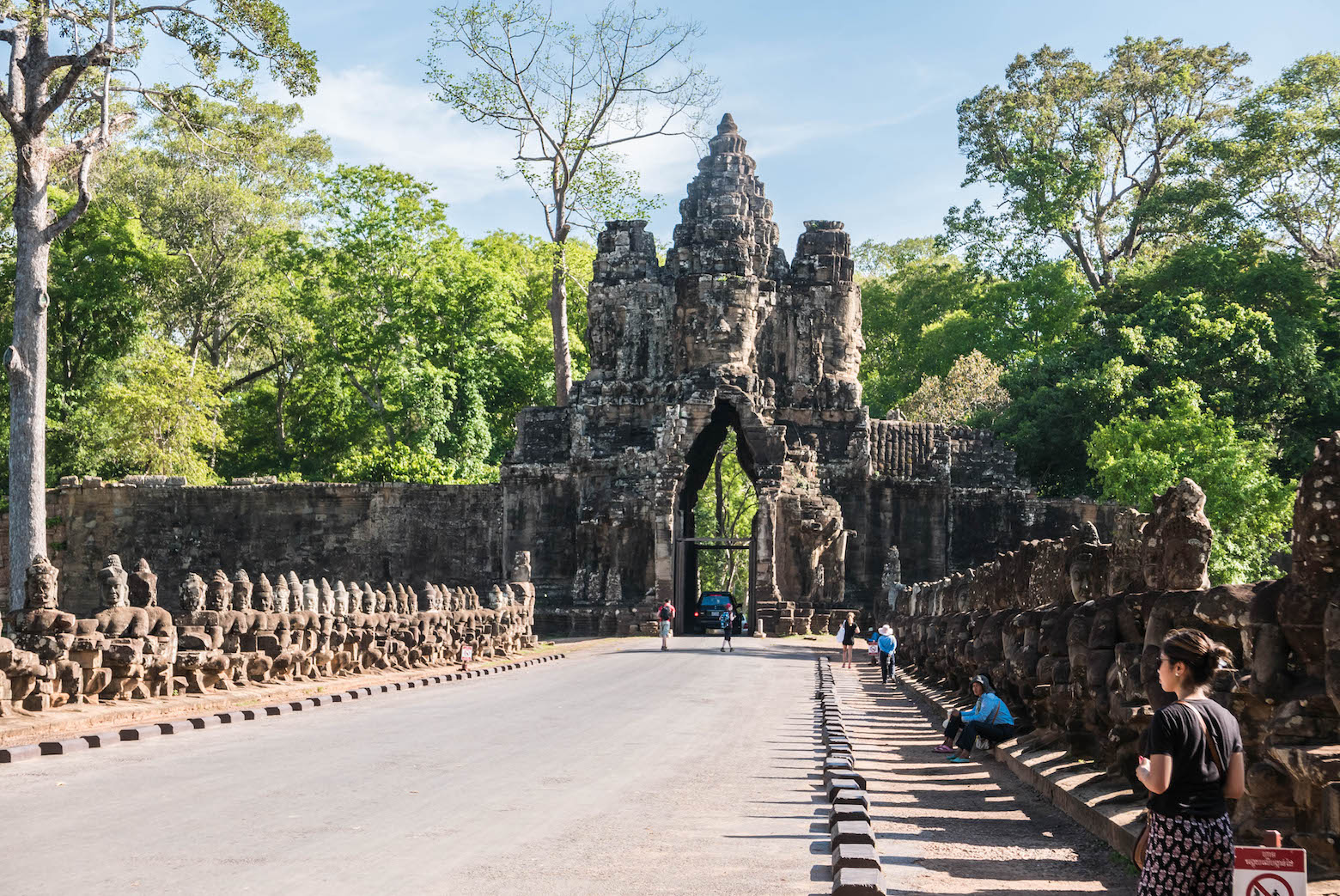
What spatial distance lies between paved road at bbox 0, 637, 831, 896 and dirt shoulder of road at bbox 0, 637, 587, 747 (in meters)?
0.80

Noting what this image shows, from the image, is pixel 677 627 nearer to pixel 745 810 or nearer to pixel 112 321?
pixel 112 321

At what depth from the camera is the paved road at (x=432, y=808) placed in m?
6.57

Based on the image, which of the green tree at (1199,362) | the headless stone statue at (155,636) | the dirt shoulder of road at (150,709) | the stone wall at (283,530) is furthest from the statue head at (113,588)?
the green tree at (1199,362)

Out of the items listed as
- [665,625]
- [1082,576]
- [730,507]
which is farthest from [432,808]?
[730,507]

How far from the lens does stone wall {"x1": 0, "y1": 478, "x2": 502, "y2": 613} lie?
42.7 metres

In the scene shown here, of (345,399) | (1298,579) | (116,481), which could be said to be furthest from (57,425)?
(1298,579)

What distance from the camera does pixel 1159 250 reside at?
5656cm

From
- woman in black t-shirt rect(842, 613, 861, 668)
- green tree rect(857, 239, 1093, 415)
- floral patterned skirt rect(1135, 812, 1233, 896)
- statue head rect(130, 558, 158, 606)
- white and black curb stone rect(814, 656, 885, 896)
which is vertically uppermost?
green tree rect(857, 239, 1093, 415)

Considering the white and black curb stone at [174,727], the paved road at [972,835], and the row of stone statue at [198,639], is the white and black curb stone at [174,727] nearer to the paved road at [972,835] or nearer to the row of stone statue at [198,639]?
the row of stone statue at [198,639]

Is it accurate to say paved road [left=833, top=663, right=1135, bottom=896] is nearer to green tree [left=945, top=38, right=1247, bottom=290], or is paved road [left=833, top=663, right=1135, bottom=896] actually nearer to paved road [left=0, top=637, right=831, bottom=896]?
paved road [left=0, top=637, right=831, bottom=896]

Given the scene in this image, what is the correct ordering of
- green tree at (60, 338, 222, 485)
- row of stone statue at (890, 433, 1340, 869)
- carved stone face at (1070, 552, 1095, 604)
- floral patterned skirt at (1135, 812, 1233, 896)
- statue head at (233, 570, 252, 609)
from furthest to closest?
green tree at (60, 338, 222, 485), statue head at (233, 570, 252, 609), carved stone face at (1070, 552, 1095, 604), row of stone statue at (890, 433, 1340, 869), floral patterned skirt at (1135, 812, 1233, 896)

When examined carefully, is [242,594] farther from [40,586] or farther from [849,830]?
[849,830]

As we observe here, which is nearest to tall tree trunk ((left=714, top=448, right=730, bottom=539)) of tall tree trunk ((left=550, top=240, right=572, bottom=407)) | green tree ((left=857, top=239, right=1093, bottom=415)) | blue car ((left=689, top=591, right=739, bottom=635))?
green tree ((left=857, top=239, right=1093, bottom=415))

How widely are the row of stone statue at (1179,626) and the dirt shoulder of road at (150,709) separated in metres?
8.01
